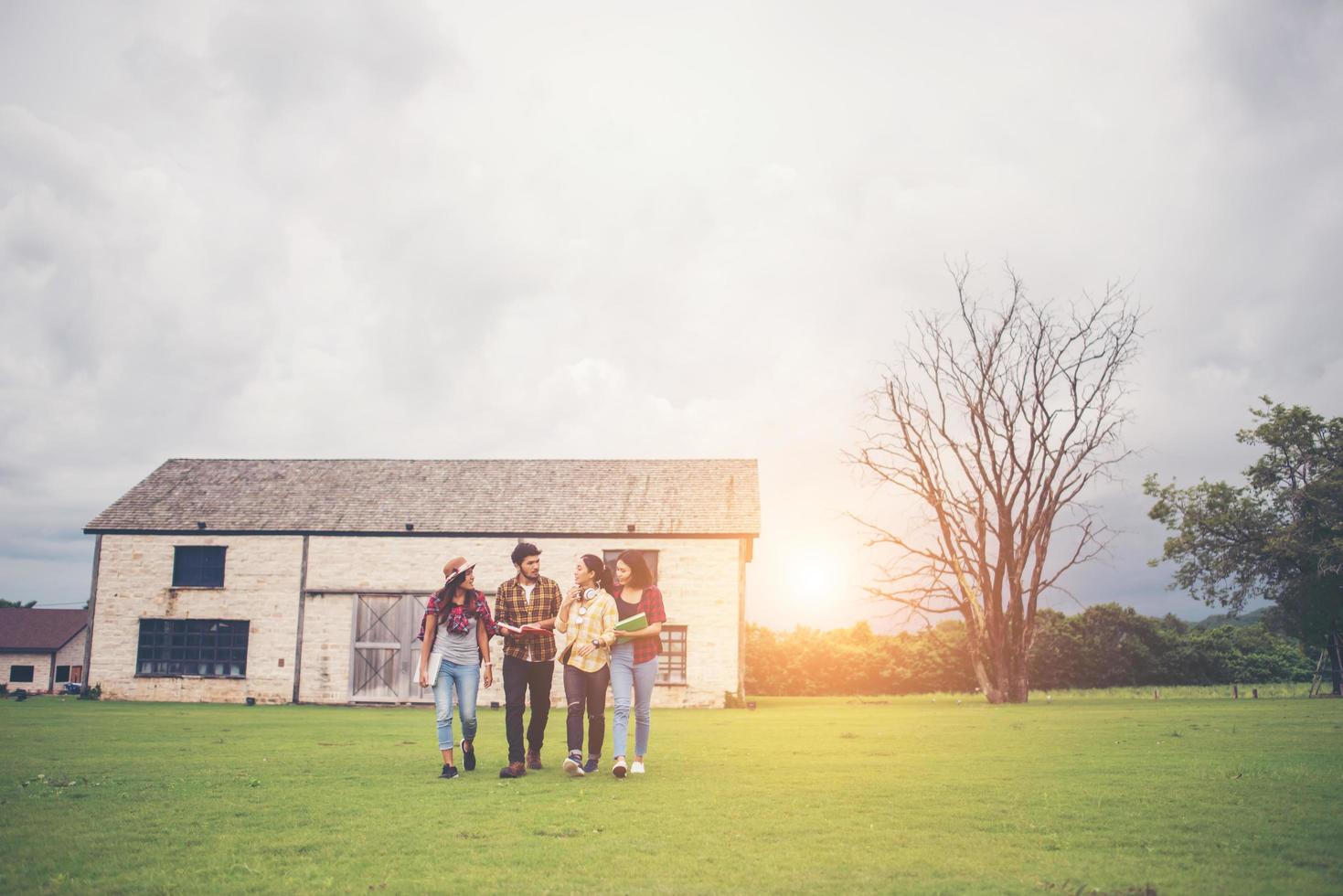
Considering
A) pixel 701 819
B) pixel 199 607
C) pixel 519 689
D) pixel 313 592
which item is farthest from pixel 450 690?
pixel 199 607

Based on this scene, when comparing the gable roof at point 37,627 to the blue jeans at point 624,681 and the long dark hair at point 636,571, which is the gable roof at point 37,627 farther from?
the long dark hair at point 636,571

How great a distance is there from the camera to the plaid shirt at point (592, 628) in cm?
910

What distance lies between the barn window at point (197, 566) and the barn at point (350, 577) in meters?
0.04

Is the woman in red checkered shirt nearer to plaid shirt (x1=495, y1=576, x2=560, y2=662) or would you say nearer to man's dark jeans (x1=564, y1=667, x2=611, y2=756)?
man's dark jeans (x1=564, y1=667, x2=611, y2=756)

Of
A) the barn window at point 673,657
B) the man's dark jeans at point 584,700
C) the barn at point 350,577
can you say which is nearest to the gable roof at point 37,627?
the barn at point 350,577

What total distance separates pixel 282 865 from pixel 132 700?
2978 centimetres

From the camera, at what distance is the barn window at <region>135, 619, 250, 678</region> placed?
→ 3069cm

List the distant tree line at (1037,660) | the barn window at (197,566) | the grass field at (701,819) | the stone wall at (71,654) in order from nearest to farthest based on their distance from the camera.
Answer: the grass field at (701,819) < the barn window at (197,566) < the distant tree line at (1037,660) < the stone wall at (71,654)

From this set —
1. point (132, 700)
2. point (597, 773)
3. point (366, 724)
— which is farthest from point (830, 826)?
point (132, 700)

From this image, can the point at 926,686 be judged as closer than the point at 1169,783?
No

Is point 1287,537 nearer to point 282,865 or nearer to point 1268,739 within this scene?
point 1268,739

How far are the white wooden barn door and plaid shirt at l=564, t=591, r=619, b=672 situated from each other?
72.4ft

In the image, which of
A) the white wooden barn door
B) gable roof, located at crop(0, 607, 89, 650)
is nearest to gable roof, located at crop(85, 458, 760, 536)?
the white wooden barn door

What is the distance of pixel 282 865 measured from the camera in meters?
5.54
